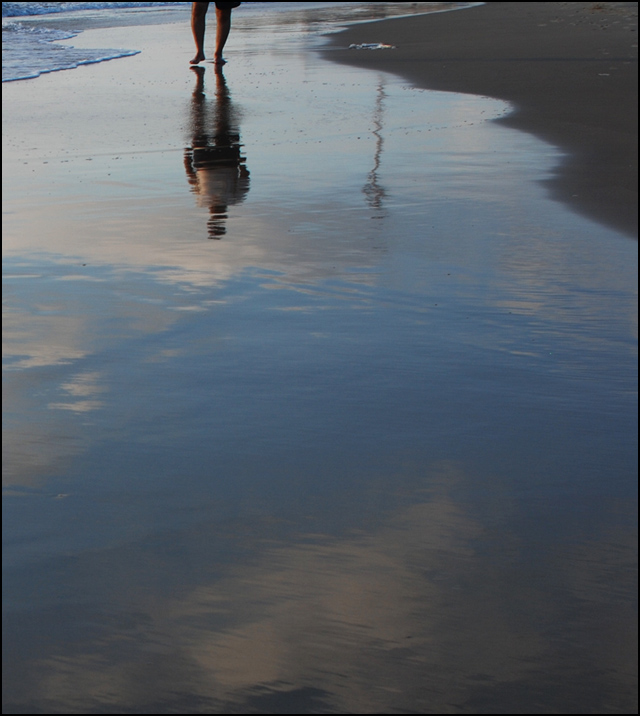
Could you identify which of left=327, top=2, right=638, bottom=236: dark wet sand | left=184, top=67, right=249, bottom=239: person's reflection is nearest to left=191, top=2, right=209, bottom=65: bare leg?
left=327, top=2, right=638, bottom=236: dark wet sand

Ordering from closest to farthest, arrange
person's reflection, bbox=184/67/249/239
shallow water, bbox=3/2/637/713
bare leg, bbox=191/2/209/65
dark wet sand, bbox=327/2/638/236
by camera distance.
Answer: shallow water, bbox=3/2/637/713, person's reflection, bbox=184/67/249/239, dark wet sand, bbox=327/2/638/236, bare leg, bbox=191/2/209/65

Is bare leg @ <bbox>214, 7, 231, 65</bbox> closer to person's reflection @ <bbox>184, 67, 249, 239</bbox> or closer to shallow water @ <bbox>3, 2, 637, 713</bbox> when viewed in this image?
person's reflection @ <bbox>184, 67, 249, 239</bbox>

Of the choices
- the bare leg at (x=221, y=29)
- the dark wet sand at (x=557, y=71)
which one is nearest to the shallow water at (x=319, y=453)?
the dark wet sand at (x=557, y=71)

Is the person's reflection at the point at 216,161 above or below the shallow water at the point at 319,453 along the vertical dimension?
above

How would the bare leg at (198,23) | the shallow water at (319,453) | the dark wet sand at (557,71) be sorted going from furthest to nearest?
the bare leg at (198,23) < the dark wet sand at (557,71) < the shallow water at (319,453)

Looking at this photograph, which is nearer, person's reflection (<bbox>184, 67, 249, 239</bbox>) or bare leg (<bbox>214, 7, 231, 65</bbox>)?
person's reflection (<bbox>184, 67, 249, 239</bbox>)

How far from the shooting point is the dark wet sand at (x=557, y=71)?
495cm

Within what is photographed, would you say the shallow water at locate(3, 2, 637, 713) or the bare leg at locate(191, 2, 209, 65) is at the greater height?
A: the bare leg at locate(191, 2, 209, 65)

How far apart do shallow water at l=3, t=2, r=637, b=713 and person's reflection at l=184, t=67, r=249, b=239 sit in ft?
0.22

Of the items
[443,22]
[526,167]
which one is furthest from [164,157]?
[443,22]

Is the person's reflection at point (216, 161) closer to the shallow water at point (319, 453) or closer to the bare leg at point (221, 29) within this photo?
the shallow water at point (319, 453)

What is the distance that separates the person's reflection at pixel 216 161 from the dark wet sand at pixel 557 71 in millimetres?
1730

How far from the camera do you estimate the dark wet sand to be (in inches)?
195

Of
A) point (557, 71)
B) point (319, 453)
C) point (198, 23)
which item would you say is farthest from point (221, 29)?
point (319, 453)
